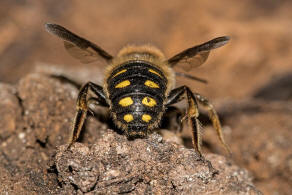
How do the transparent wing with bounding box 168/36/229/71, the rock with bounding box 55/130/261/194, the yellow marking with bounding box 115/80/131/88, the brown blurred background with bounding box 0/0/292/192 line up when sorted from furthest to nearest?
the brown blurred background with bounding box 0/0/292/192, the transparent wing with bounding box 168/36/229/71, the yellow marking with bounding box 115/80/131/88, the rock with bounding box 55/130/261/194

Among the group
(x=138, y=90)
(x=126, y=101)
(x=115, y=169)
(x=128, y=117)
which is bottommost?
(x=115, y=169)

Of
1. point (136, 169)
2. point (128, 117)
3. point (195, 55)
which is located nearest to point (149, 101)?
point (128, 117)

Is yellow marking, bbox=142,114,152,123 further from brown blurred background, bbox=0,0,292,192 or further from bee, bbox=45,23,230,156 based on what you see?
brown blurred background, bbox=0,0,292,192

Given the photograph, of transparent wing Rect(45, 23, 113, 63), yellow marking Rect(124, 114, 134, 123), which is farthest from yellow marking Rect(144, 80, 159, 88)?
transparent wing Rect(45, 23, 113, 63)

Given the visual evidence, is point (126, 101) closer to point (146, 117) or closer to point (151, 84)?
point (146, 117)

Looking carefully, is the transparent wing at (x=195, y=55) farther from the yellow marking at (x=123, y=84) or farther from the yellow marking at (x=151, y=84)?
the yellow marking at (x=123, y=84)

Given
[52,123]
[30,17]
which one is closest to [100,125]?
[52,123]
